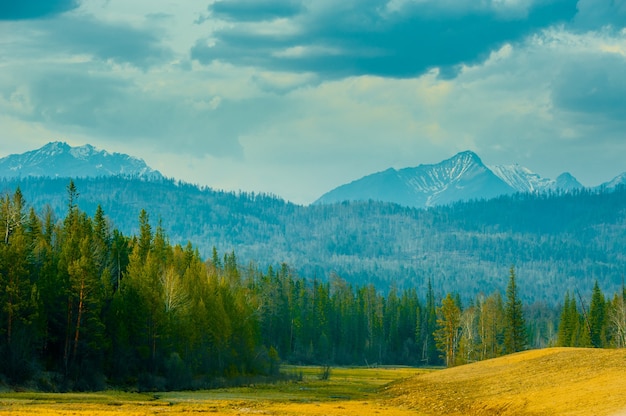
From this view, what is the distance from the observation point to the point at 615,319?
14188cm

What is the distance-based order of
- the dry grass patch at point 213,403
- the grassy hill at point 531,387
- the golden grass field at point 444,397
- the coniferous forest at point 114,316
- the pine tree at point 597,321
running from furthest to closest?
the pine tree at point 597,321 → the coniferous forest at point 114,316 → the dry grass patch at point 213,403 → the golden grass field at point 444,397 → the grassy hill at point 531,387

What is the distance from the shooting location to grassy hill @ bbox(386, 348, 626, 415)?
55.1m

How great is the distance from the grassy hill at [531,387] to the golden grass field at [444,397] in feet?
0.27

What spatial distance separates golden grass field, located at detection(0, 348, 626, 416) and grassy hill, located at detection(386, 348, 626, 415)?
0.08m

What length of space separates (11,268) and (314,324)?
113222 millimetres

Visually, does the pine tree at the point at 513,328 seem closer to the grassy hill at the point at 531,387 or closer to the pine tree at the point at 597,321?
the pine tree at the point at 597,321

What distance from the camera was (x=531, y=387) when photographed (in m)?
66.0

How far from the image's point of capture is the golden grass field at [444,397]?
5553 centimetres

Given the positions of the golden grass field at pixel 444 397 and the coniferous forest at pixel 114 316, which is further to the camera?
the coniferous forest at pixel 114 316

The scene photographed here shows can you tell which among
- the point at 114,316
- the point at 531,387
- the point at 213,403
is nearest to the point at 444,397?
the point at 531,387

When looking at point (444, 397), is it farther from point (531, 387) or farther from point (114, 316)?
point (114, 316)

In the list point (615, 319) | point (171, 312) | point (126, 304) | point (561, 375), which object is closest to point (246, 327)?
point (171, 312)

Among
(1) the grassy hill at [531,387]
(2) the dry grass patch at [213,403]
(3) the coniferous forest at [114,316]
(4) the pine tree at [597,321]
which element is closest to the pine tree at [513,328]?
(3) the coniferous forest at [114,316]

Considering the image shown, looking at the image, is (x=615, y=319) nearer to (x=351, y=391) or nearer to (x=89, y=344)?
(x=351, y=391)
